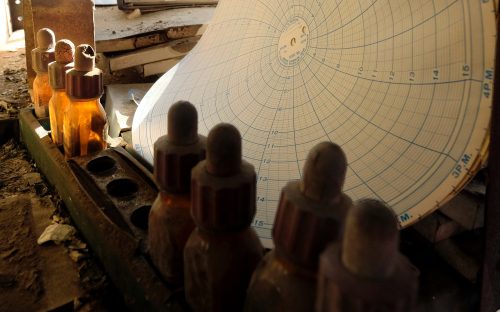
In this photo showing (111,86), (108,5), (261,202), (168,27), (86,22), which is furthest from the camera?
(108,5)

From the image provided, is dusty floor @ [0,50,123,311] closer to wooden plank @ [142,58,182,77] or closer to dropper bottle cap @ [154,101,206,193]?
dropper bottle cap @ [154,101,206,193]

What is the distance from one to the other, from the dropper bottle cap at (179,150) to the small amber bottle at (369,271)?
0.32 m

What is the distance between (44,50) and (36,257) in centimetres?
58

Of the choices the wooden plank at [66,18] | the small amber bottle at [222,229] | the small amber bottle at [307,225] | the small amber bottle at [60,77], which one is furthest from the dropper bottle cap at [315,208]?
the wooden plank at [66,18]

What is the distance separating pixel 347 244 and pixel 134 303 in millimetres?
512

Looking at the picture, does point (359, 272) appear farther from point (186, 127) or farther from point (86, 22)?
point (86, 22)

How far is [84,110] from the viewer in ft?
3.68

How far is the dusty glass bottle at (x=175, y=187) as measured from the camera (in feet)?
2.25

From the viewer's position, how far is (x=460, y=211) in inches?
37.1

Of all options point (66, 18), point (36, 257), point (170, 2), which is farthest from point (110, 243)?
point (170, 2)

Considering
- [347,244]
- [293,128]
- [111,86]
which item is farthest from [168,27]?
[347,244]

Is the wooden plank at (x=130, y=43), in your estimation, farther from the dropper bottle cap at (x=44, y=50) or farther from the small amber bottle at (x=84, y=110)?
the small amber bottle at (x=84, y=110)

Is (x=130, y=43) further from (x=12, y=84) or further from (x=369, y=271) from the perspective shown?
(x=369, y=271)

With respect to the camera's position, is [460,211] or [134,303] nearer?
[134,303]
